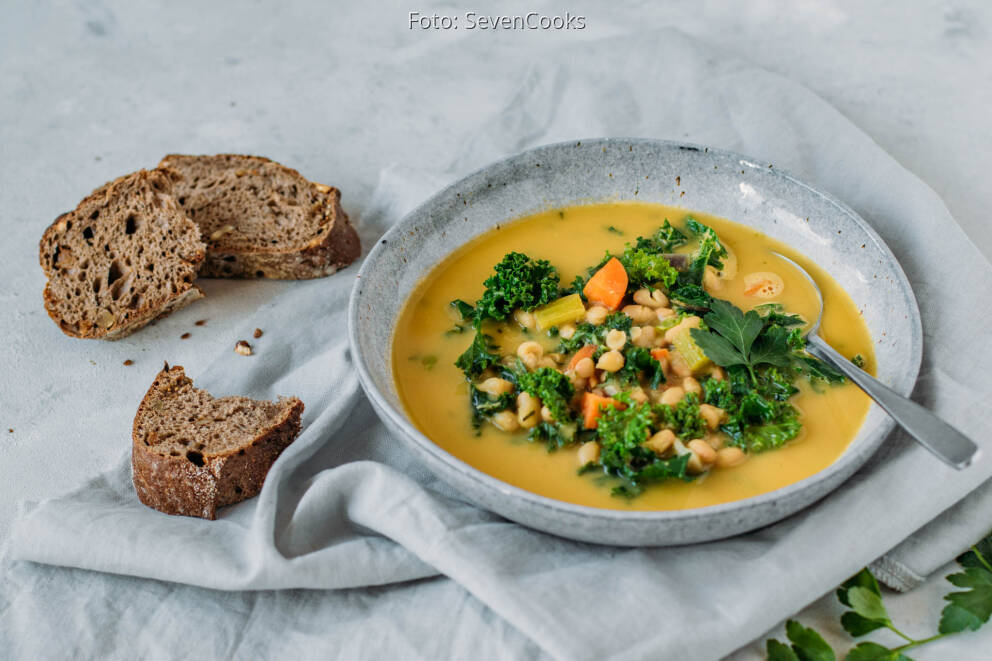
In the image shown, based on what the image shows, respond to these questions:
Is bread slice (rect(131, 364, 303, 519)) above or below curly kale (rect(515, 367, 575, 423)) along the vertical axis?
below

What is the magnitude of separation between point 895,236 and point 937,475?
1.28 meters

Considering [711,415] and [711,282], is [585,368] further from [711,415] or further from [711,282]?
[711,282]

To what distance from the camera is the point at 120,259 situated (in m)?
4.15

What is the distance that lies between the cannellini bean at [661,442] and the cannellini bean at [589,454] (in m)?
0.16

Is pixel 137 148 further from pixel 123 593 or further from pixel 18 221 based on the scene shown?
pixel 123 593

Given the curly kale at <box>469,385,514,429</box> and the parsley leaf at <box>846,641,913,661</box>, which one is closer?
the parsley leaf at <box>846,641,913,661</box>

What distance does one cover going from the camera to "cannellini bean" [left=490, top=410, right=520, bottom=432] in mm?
3119

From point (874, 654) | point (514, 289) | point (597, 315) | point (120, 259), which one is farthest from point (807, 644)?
point (120, 259)

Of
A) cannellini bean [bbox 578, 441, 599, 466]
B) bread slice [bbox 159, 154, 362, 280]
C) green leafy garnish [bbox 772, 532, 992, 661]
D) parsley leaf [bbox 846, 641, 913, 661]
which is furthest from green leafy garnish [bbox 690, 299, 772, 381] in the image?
bread slice [bbox 159, 154, 362, 280]

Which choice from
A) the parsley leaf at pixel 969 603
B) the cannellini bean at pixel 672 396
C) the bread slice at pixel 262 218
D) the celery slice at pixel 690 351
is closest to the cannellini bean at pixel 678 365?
the celery slice at pixel 690 351

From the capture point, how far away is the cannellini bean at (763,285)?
11.8 feet

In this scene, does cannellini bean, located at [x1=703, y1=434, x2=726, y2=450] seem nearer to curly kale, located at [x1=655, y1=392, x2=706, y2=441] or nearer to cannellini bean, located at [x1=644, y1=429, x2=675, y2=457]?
curly kale, located at [x1=655, y1=392, x2=706, y2=441]

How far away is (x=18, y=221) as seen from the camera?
4629 mm

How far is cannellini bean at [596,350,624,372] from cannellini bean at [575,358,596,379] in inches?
1.2
